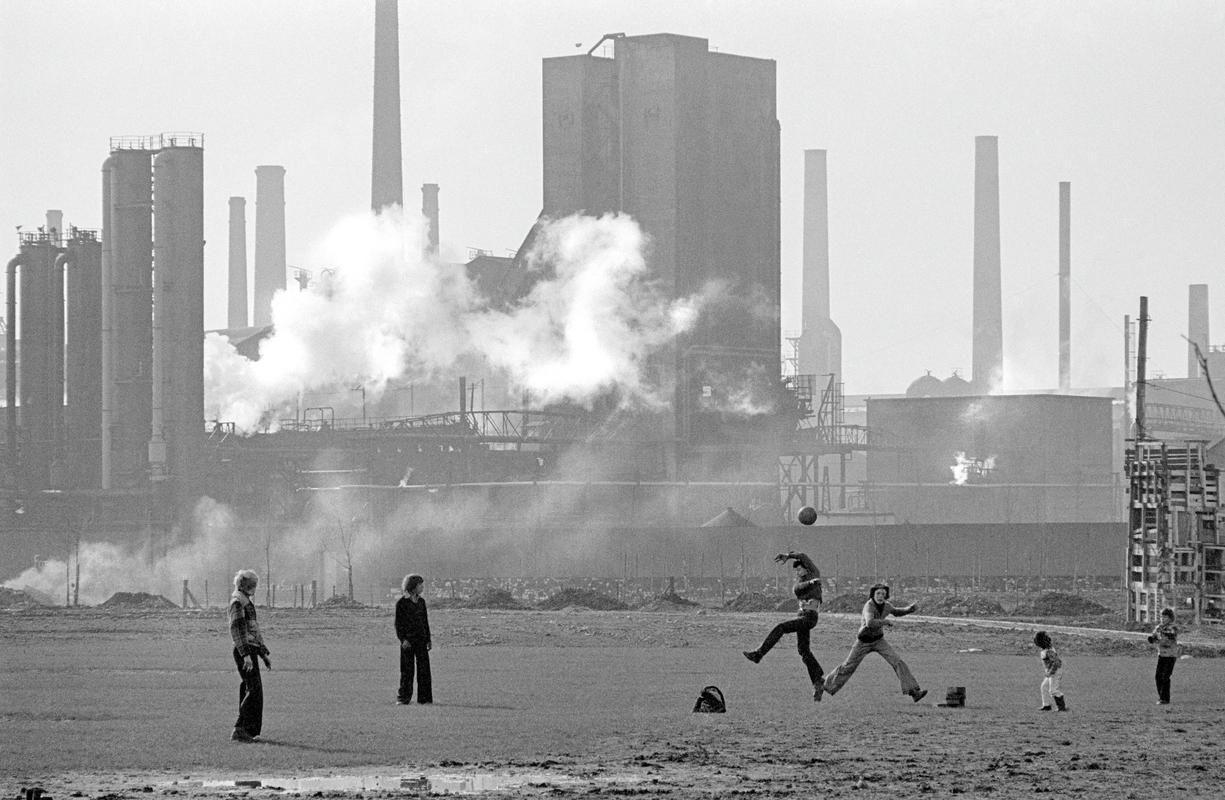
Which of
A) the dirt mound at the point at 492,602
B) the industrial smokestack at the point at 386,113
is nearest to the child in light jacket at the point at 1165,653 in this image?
the dirt mound at the point at 492,602

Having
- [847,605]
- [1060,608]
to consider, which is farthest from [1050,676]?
[847,605]

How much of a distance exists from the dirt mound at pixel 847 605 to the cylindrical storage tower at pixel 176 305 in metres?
34.3

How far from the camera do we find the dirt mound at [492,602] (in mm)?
58094

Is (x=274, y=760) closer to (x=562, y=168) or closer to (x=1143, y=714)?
(x=1143, y=714)

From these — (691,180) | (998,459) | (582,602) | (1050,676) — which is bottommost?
(582,602)

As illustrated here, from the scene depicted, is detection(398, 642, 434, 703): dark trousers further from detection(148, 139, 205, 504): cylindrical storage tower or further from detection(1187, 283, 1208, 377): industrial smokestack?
detection(1187, 283, 1208, 377): industrial smokestack

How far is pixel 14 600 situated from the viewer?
6506cm

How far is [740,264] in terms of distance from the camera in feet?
300

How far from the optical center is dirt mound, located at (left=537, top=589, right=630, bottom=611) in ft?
193

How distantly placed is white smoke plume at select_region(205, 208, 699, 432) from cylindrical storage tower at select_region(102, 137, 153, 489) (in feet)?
37.9

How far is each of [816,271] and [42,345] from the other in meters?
61.8

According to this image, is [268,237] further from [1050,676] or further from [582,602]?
[1050,676]

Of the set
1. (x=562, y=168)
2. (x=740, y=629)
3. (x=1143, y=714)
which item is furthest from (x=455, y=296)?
(x=1143, y=714)

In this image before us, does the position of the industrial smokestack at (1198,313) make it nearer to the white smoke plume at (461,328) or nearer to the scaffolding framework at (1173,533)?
the white smoke plume at (461,328)
